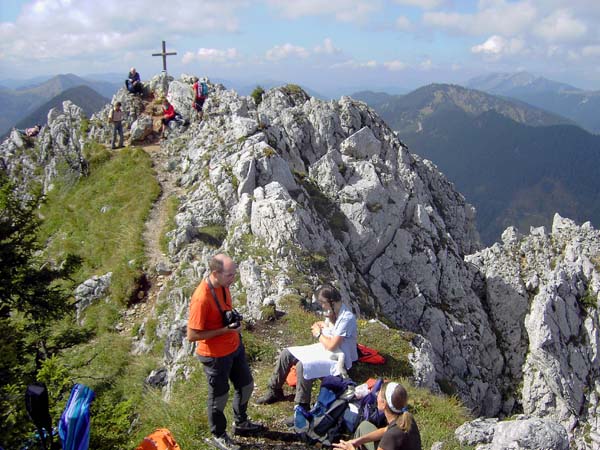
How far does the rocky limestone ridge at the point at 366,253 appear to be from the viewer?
2098 cm

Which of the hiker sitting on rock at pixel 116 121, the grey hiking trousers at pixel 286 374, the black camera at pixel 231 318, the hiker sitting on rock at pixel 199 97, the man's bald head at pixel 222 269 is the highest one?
the hiker sitting on rock at pixel 199 97

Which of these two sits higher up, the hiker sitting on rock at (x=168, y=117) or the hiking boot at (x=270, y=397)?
the hiker sitting on rock at (x=168, y=117)

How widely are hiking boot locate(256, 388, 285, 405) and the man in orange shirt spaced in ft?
6.71

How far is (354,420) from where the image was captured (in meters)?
9.05

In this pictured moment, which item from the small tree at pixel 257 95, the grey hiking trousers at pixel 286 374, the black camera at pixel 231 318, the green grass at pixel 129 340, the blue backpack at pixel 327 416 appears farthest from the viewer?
the small tree at pixel 257 95

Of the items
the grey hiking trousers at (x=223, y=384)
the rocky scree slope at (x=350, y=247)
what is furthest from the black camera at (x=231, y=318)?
the rocky scree slope at (x=350, y=247)

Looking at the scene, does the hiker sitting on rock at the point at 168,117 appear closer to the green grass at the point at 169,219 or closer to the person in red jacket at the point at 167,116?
the person in red jacket at the point at 167,116

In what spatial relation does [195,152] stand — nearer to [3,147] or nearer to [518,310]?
[3,147]

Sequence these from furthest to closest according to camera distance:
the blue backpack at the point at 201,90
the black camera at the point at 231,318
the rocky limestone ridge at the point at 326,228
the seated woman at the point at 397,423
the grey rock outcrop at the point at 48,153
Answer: the blue backpack at the point at 201,90 < the grey rock outcrop at the point at 48,153 < the rocky limestone ridge at the point at 326,228 < the black camera at the point at 231,318 < the seated woman at the point at 397,423

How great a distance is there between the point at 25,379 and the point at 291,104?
43047mm

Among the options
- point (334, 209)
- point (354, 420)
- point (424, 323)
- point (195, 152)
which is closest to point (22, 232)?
point (354, 420)

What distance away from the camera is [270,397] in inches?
427

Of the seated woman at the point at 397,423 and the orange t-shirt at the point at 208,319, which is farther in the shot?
the orange t-shirt at the point at 208,319

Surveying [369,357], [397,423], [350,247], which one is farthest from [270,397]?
[350,247]
